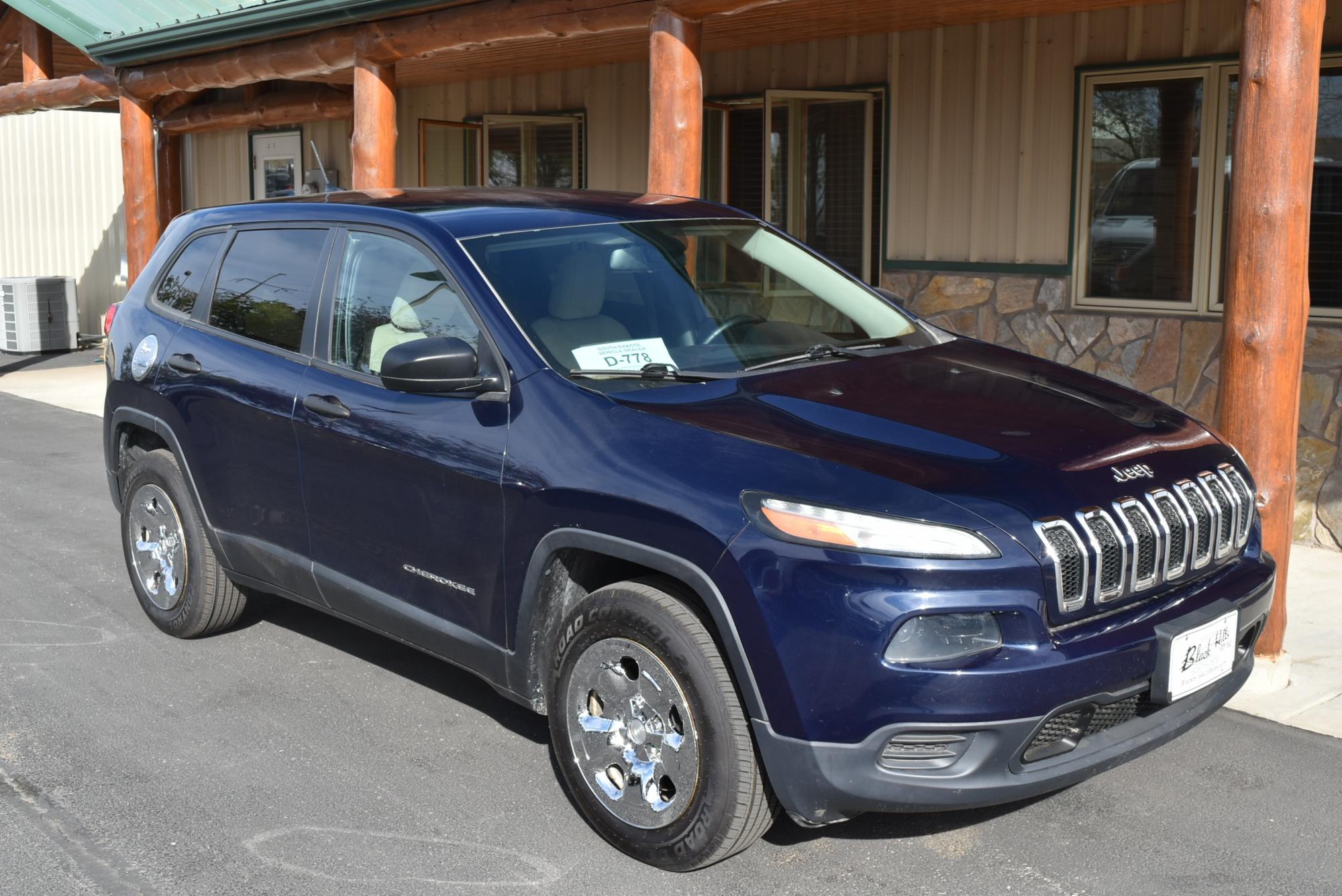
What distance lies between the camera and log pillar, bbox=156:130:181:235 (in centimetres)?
1728

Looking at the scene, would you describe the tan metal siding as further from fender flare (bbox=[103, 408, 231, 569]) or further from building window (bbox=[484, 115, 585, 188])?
fender flare (bbox=[103, 408, 231, 569])

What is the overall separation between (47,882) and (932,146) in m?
7.42

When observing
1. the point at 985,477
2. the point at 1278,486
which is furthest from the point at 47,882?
the point at 1278,486

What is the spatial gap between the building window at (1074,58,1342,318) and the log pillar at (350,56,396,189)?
15.4ft

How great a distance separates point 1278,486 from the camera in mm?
5070

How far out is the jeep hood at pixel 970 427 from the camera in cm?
346

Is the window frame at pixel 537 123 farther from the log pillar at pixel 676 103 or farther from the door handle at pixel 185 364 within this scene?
the door handle at pixel 185 364

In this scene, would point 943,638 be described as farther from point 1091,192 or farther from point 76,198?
point 76,198

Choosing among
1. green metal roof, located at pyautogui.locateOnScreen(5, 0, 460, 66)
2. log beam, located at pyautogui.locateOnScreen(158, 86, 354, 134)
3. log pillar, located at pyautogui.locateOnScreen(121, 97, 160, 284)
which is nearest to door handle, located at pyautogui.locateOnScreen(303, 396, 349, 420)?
green metal roof, located at pyautogui.locateOnScreen(5, 0, 460, 66)

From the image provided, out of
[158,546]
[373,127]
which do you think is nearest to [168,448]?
[158,546]

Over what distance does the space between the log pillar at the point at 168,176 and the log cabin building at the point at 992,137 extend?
4592mm

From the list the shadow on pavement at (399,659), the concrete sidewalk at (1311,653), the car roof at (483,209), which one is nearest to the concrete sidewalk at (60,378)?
the shadow on pavement at (399,659)

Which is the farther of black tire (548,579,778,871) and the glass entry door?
the glass entry door

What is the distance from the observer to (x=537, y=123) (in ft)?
41.8
